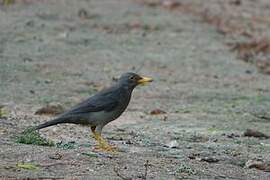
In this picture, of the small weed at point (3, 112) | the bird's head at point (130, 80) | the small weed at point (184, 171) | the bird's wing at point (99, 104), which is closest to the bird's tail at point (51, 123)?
the bird's wing at point (99, 104)

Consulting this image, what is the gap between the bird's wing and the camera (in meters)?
8.21

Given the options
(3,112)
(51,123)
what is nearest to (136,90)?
(3,112)

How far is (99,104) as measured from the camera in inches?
A: 326

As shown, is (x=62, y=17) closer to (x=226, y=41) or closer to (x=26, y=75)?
(x=226, y=41)

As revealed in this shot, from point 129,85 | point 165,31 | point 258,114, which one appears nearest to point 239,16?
point 165,31

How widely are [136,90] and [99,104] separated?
5300 mm

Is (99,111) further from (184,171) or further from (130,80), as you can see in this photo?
(184,171)

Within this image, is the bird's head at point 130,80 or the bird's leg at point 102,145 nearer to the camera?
the bird's leg at point 102,145

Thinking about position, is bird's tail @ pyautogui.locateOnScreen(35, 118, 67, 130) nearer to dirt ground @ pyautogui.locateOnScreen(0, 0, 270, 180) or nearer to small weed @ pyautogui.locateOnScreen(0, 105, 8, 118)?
dirt ground @ pyautogui.locateOnScreen(0, 0, 270, 180)

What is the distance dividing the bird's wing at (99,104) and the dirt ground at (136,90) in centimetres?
33

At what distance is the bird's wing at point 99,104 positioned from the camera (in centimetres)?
821

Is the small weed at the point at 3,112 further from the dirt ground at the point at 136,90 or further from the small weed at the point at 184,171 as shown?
the small weed at the point at 184,171

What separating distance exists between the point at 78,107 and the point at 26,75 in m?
5.46

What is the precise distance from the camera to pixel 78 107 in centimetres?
823
